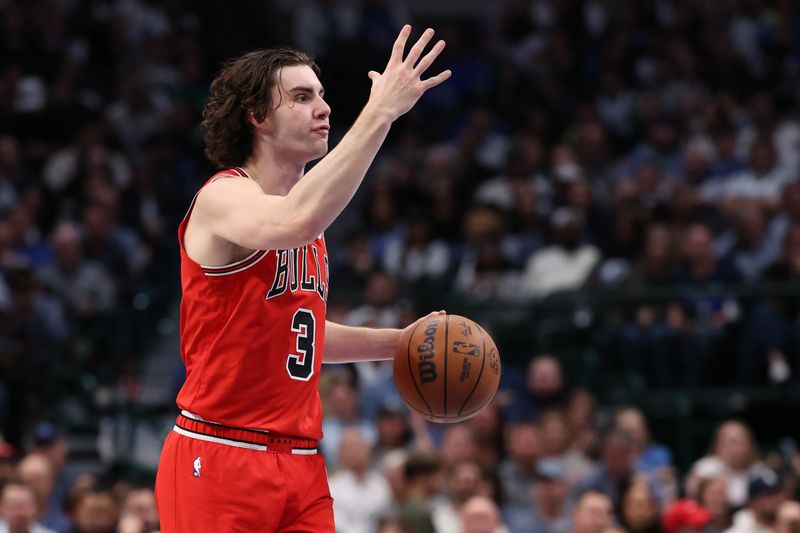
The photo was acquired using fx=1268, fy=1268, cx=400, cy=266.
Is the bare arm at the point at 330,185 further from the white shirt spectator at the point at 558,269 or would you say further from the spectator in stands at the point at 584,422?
the white shirt spectator at the point at 558,269

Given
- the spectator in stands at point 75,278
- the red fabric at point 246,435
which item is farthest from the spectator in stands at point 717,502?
the spectator in stands at point 75,278

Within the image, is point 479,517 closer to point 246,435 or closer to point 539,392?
point 539,392

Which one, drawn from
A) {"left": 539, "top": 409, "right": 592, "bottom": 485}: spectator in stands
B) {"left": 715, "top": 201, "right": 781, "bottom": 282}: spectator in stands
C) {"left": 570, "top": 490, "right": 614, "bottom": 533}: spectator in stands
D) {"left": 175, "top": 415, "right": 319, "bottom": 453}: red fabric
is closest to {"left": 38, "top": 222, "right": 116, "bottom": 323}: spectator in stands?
{"left": 539, "top": 409, "right": 592, "bottom": 485}: spectator in stands

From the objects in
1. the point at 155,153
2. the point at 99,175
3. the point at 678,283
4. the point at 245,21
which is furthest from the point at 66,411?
the point at 245,21

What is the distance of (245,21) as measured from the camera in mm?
18328

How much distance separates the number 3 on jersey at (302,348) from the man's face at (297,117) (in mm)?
610

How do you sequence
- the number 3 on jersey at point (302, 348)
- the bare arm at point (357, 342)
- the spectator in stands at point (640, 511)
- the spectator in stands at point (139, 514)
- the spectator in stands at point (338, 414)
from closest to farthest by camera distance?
the number 3 on jersey at point (302, 348) < the bare arm at point (357, 342) < the spectator in stands at point (139, 514) < the spectator in stands at point (640, 511) < the spectator in stands at point (338, 414)

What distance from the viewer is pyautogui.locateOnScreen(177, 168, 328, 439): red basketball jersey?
4.62 metres

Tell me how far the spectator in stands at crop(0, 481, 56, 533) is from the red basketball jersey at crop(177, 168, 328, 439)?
4727 mm

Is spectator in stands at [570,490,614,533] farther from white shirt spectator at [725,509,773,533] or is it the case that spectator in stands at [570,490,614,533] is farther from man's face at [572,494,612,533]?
white shirt spectator at [725,509,773,533]

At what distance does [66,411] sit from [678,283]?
240 inches

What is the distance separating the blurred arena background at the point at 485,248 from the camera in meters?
10.7

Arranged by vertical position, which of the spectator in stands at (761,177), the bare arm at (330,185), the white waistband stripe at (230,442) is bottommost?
the white waistband stripe at (230,442)

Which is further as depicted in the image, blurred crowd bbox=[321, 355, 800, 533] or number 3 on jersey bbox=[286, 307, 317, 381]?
blurred crowd bbox=[321, 355, 800, 533]
